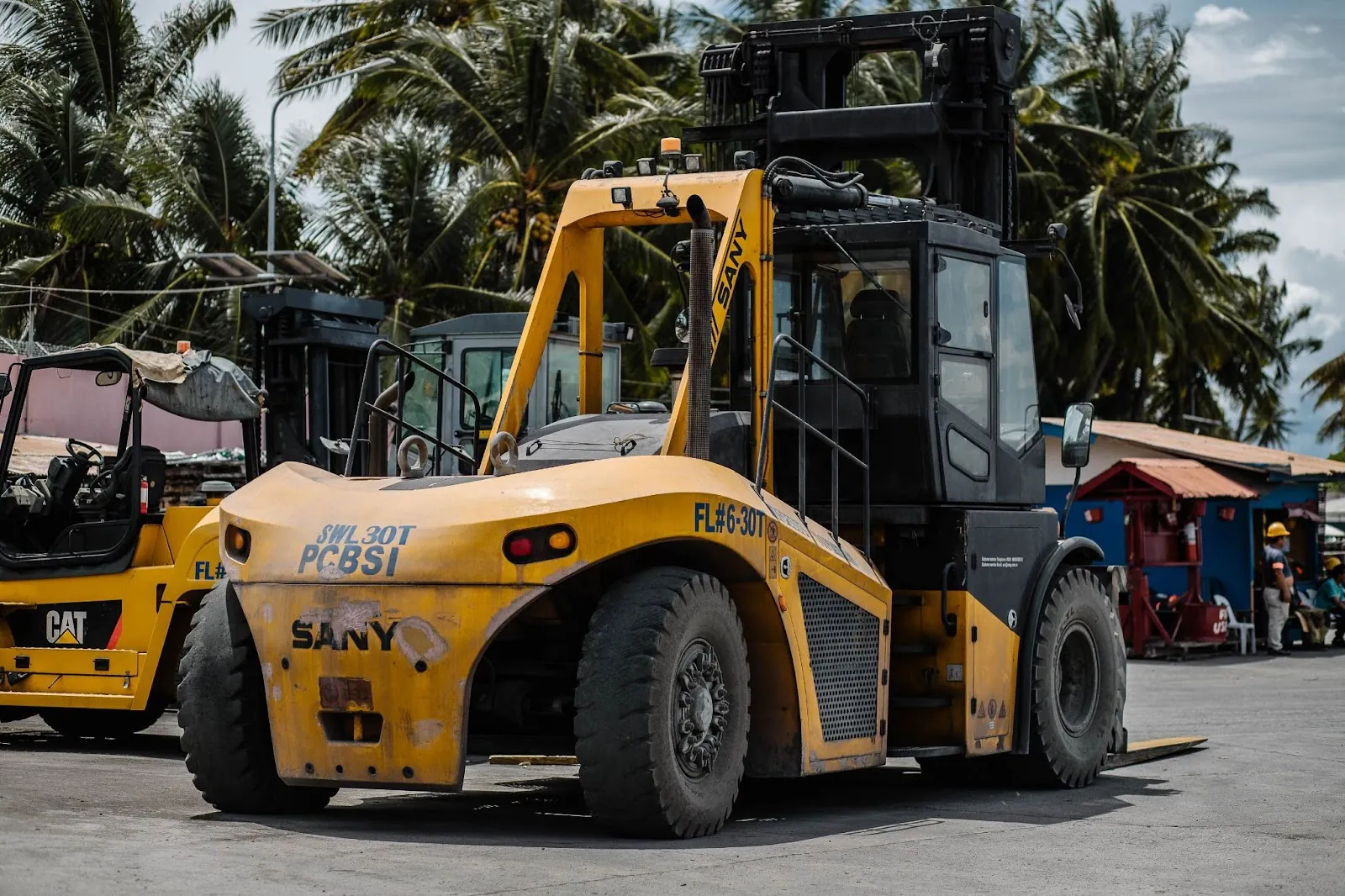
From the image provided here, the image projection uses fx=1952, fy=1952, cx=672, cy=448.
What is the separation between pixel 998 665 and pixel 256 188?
1135 inches

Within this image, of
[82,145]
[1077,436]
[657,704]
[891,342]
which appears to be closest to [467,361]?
[1077,436]

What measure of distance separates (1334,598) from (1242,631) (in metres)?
2.72

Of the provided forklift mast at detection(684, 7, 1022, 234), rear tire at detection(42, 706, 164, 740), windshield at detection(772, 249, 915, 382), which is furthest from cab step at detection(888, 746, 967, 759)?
rear tire at detection(42, 706, 164, 740)

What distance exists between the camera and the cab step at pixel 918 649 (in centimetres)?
1032

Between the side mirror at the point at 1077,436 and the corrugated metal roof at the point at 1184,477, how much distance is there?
16.6 m

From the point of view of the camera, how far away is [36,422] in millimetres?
28141

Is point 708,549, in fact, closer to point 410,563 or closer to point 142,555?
point 410,563

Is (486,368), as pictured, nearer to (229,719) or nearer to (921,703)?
(921,703)

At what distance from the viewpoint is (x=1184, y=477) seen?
93.0 feet

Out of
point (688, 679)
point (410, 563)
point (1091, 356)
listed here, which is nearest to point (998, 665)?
point (688, 679)

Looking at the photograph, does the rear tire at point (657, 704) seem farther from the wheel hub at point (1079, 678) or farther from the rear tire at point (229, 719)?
the wheel hub at point (1079, 678)

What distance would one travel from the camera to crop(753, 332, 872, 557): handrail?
926 centimetres

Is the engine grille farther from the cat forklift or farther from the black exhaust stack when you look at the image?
the black exhaust stack

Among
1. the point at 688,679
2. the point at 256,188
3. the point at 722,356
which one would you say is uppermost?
the point at 256,188
